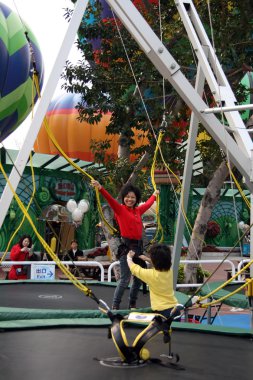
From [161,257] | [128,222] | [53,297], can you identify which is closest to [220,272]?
[53,297]

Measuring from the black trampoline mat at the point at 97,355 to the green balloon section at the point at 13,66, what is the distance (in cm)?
970

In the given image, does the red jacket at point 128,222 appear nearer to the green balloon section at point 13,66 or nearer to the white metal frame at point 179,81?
the white metal frame at point 179,81

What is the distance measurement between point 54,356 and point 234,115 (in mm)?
2774

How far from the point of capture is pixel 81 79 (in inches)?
361

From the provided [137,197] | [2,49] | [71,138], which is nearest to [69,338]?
[137,197]

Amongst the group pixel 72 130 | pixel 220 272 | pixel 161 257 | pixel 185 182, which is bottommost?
pixel 161 257

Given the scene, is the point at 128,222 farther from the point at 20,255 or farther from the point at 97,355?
the point at 20,255

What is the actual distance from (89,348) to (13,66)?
10912mm

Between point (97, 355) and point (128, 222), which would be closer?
point (97, 355)

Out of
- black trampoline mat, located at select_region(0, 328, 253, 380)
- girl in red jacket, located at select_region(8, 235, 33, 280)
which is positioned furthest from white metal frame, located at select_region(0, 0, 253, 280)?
girl in red jacket, located at select_region(8, 235, 33, 280)

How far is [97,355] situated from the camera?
144 inches

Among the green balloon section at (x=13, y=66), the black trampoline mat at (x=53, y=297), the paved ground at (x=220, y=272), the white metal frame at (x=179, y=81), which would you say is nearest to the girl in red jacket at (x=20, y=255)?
the black trampoline mat at (x=53, y=297)

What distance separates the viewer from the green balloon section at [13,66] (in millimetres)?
13781

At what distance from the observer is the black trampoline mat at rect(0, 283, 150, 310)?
5.80 meters
